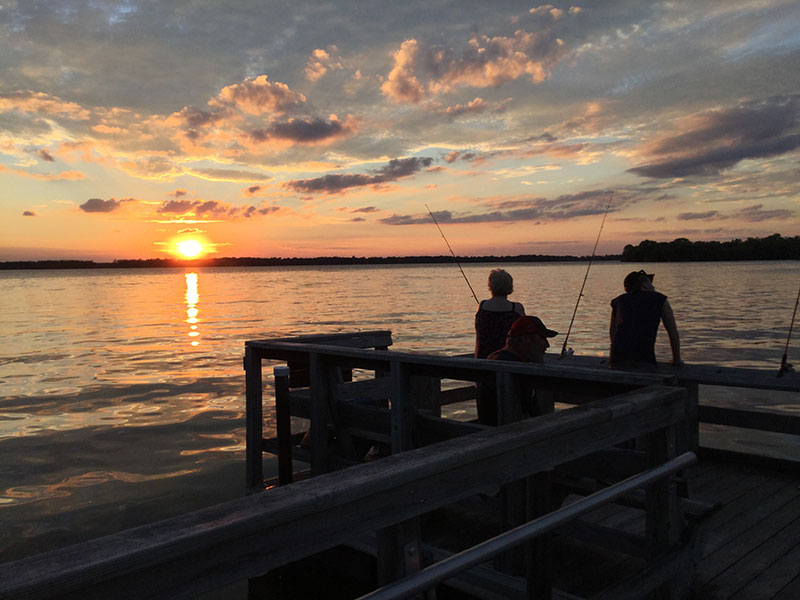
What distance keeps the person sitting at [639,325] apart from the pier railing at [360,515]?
10.8ft

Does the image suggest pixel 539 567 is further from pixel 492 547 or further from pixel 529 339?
pixel 529 339

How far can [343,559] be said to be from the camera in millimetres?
5395

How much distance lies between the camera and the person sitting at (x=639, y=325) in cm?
623

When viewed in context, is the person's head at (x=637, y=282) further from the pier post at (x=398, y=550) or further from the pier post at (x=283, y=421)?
the pier post at (x=398, y=550)

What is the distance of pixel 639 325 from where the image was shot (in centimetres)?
625

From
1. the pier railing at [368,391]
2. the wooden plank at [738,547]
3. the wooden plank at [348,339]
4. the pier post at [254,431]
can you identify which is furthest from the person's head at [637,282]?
the pier post at [254,431]

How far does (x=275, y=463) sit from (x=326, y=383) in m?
5.08

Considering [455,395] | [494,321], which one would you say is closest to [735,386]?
[494,321]

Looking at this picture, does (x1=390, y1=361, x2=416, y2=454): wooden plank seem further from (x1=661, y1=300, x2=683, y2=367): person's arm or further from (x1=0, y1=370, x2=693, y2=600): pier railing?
(x1=661, y1=300, x2=683, y2=367): person's arm

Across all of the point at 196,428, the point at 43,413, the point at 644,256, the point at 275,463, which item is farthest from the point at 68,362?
the point at 644,256

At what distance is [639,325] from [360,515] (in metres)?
5.22

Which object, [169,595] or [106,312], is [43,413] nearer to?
[169,595]

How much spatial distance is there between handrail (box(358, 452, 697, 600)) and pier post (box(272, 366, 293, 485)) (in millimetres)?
3783

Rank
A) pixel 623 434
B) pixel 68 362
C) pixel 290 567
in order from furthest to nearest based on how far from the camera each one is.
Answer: pixel 68 362 < pixel 290 567 < pixel 623 434
